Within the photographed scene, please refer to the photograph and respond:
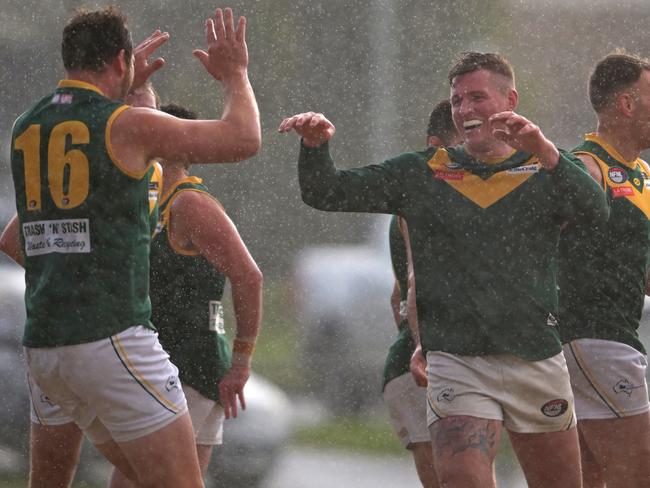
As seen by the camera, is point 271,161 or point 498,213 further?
point 271,161

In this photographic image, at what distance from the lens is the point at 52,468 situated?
5.09m

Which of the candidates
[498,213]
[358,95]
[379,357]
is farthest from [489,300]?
[358,95]

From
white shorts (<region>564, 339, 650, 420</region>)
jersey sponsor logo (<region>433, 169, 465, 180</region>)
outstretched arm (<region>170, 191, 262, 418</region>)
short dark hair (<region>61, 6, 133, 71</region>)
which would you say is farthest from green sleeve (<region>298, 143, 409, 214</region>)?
white shorts (<region>564, 339, 650, 420</region>)

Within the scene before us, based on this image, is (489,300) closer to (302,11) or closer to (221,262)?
(221,262)

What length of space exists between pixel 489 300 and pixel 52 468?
1720mm

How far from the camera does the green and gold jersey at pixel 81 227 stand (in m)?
4.41

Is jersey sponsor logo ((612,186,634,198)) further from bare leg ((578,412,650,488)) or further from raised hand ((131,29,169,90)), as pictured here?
raised hand ((131,29,169,90))

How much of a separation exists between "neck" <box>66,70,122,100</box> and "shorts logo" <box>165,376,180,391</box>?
98 centimetres

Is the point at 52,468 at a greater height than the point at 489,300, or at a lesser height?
lesser

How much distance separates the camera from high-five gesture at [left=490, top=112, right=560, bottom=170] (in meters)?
4.70

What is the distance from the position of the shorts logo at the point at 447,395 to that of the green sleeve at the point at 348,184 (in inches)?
28.2

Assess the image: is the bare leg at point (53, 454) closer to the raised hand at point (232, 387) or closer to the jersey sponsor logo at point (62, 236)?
the raised hand at point (232, 387)

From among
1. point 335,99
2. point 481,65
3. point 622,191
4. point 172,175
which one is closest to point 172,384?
point 172,175

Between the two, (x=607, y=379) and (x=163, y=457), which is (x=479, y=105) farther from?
(x=163, y=457)
